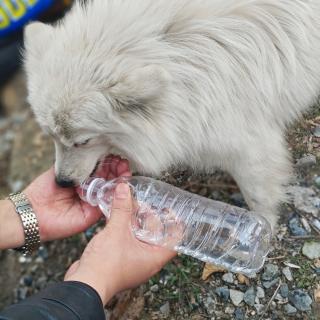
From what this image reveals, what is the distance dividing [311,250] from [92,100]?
1.30m

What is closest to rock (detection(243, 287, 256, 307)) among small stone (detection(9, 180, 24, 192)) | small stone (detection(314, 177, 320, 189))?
small stone (detection(314, 177, 320, 189))

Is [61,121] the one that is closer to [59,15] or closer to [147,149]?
[147,149]

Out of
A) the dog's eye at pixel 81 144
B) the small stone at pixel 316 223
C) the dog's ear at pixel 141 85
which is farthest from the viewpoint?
the small stone at pixel 316 223

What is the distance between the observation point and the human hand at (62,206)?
8.61ft

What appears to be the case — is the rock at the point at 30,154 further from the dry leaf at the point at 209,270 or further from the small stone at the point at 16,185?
the dry leaf at the point at 209,270

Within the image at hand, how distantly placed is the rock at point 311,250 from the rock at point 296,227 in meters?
0.06

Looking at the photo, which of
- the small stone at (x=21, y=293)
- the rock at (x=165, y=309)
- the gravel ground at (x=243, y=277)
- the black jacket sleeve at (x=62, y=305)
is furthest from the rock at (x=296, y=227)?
the small stone at (x=21, y=293)

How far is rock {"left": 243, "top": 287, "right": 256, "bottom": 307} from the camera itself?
2.64 metres

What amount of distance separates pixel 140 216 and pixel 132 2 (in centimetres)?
92

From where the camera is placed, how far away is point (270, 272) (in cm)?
269

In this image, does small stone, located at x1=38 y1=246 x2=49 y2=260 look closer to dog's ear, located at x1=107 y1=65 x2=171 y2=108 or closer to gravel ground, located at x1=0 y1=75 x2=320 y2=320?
gravel ground, located at x1=0 y1=75 x2=320 y2=320

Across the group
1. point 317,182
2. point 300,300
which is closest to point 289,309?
point 300,300

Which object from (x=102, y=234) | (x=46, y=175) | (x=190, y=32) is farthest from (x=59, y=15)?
(x=102, y=234)

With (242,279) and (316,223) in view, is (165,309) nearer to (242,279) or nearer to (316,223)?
(242,279)
